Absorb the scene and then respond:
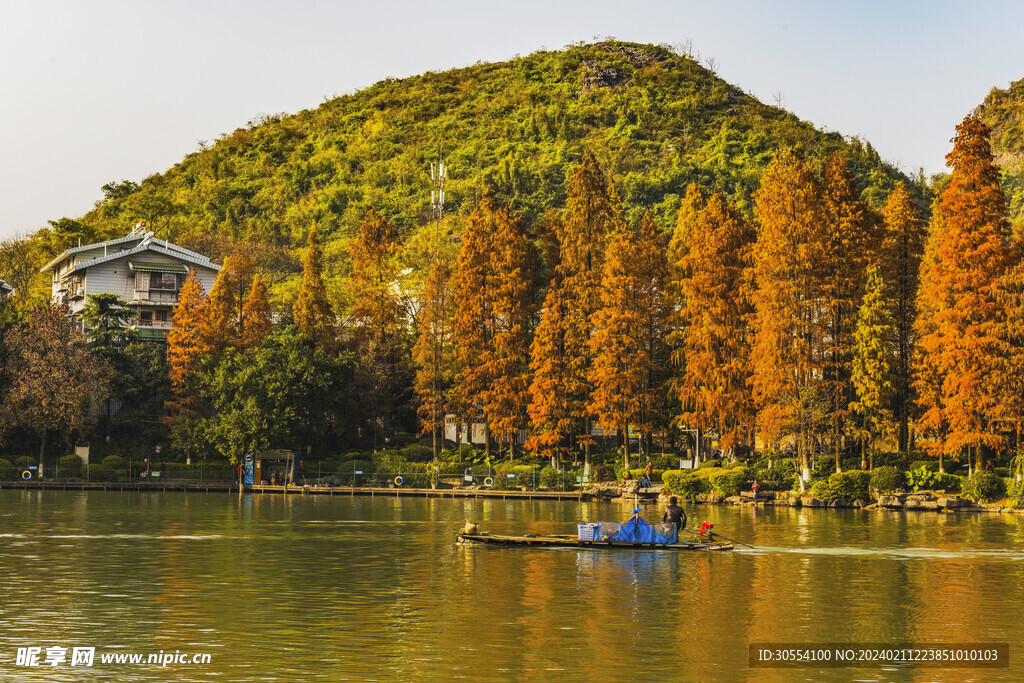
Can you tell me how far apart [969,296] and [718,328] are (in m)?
15.4

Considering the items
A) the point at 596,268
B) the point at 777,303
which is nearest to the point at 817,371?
the point at 777,303

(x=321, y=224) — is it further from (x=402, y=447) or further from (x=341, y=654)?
(x=341, y=654)

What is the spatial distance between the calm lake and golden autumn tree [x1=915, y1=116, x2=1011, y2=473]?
452 inches

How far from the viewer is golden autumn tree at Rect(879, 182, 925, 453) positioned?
68.7 m

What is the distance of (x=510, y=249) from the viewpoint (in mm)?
77812

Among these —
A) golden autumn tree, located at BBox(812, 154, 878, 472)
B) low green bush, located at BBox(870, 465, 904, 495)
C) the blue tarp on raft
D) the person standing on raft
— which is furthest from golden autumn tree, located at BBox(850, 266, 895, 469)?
the blue tarp on raft

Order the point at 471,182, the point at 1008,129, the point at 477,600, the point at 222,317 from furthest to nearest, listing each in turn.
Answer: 1. the point at 471,182
2. the point at 1008,129
3. the point at 222,317
4. the point at 477,600

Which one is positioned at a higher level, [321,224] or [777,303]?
[321,224]

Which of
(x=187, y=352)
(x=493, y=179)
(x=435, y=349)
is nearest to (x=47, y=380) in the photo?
(x=187, y=352)

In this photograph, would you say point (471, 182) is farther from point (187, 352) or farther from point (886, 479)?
point (886, 479)

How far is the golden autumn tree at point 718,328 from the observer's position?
6894cm

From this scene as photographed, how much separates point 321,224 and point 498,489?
105796 millimetres

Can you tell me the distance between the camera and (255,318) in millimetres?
87000

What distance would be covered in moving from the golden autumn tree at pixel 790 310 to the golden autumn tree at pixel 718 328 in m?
1.35
